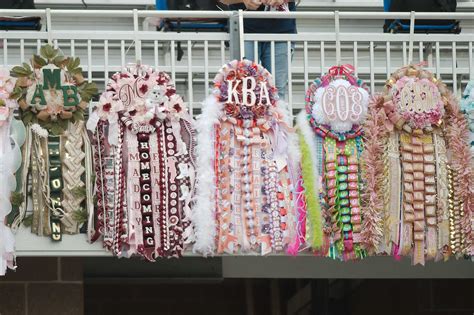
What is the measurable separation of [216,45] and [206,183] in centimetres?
238

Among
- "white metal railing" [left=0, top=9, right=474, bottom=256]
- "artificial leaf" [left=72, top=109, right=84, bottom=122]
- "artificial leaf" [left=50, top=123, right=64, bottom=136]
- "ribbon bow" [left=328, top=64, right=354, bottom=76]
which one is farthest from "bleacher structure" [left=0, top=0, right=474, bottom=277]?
"artificial leaf" [left=50, top=123, right=64, bottom=136]

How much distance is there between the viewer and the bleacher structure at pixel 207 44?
10.7 meters

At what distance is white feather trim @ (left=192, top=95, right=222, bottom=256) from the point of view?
10.4 m

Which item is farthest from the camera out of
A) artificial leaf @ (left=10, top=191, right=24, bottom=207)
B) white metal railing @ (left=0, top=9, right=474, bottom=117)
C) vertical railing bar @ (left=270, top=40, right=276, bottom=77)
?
vertical railing bar @ (left=270, top=40, right=276, bottom=77)

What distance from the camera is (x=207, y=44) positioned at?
35.9 ft

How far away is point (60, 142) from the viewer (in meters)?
10.4

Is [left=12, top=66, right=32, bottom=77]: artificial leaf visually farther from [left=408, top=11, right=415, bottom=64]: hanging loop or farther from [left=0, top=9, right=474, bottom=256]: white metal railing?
[left=408, top=11, right=415, bottom=64]: hanging loop

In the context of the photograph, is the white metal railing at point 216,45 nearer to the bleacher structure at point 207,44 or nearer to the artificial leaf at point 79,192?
the bleacher structure at point 207,44

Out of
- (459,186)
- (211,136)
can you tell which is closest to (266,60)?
(211,136)

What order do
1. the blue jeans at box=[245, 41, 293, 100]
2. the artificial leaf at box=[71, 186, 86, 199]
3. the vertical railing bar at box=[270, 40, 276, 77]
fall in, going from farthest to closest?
the blue jeans at box=[245, 41, 293, 100] → the vertical railing bar at box=[270, 40, 276, 77] → the artificial leaf at box=[71, 186, 86, 199]

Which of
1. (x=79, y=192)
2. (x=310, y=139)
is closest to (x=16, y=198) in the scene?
(x=79, y=192)

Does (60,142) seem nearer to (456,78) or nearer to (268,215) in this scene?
(268,215)

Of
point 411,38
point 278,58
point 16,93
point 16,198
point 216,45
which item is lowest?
point 16,198

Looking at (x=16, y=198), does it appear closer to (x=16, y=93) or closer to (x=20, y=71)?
(x=16, y=93)
